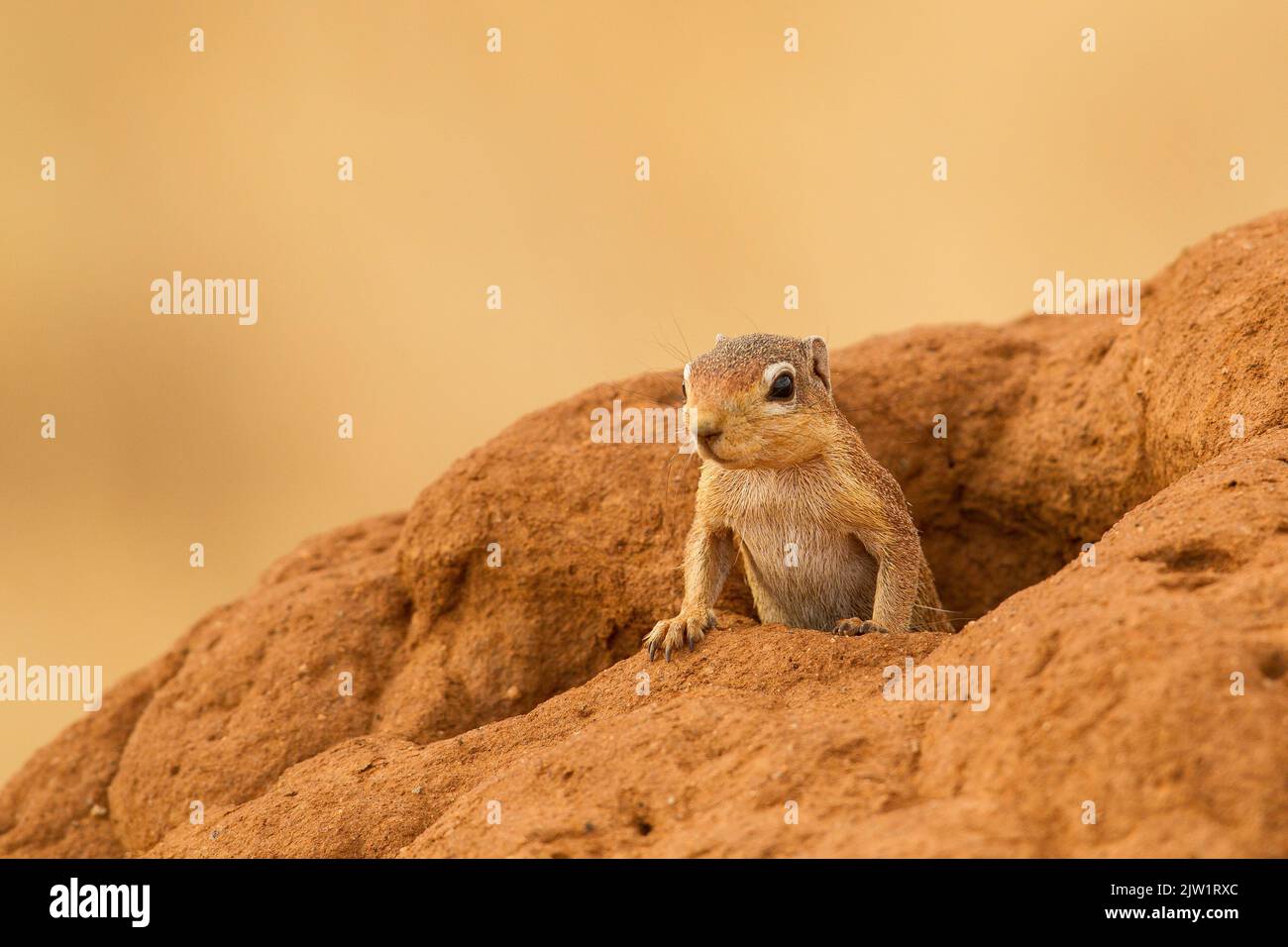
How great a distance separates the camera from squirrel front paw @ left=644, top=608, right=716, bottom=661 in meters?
6.20

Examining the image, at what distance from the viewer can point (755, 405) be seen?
6.02 metres

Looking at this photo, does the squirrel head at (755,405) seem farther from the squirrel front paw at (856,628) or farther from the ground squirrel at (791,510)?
the squirrel front paw at (856,628)

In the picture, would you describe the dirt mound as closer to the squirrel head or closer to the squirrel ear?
the squirrel head

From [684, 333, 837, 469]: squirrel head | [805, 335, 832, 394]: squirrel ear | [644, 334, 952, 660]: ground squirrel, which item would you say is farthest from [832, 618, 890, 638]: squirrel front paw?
[805, 335, 832, 394]: squirrel ear

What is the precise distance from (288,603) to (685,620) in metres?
3.18

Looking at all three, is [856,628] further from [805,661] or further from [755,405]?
[755,405]

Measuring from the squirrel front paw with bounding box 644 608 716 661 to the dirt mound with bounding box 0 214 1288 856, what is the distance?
0.12m

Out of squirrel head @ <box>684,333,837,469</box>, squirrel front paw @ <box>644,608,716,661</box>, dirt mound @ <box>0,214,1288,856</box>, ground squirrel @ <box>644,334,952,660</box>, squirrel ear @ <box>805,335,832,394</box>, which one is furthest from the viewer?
squirrel ear @ <box>805,335,832,394</box>

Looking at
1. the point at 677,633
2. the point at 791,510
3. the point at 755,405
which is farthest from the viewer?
the point at 791,510

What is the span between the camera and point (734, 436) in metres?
5.90

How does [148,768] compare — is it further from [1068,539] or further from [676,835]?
[1068,539]

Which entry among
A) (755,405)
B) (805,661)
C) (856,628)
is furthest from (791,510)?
(805,661)

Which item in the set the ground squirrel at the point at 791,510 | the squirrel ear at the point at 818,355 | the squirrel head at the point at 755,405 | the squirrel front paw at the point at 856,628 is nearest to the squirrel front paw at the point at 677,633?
the ground squirrel at the point at 791,510

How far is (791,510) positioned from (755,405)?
2.94 ft
